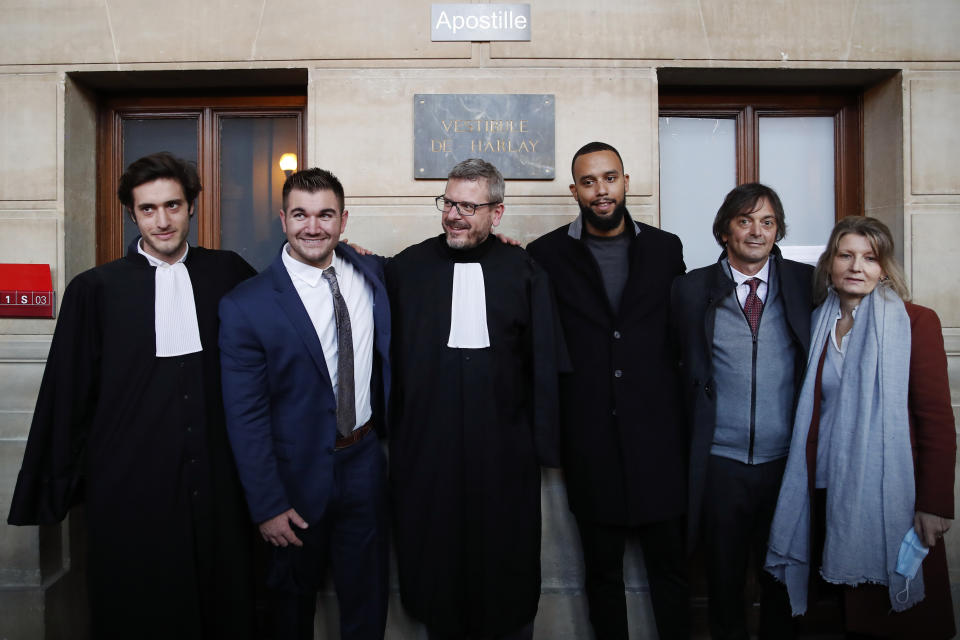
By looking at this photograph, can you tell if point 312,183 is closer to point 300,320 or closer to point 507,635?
point 300,320

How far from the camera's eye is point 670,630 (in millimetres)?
2562

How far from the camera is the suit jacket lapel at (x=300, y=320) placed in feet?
7.41

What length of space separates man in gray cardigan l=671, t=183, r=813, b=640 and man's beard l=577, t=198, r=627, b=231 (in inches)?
17.4

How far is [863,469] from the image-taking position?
88.7 inches

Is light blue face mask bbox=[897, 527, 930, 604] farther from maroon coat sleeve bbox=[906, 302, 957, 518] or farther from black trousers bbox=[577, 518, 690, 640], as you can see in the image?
black trousers bbox=[577, 518, 690, 640]

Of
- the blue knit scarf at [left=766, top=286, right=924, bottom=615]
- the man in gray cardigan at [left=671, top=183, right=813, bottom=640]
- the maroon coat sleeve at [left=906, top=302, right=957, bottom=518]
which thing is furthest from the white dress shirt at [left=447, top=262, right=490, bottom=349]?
the maroon coat sleeve at [left=906, top=302, right=957, bottom=518]

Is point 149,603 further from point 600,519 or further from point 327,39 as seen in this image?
point 327,39

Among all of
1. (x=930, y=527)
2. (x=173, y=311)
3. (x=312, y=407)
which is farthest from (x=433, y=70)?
(x=930, y=527)

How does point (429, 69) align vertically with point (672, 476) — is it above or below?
above

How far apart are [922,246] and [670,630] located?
2390 mm

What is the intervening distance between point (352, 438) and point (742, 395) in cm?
161

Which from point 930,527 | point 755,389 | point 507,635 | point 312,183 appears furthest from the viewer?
point 507,635

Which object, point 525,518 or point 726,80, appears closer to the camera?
point 525,518

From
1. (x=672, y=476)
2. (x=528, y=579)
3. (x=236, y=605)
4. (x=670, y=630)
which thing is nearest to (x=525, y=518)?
(x=528, y=579)
